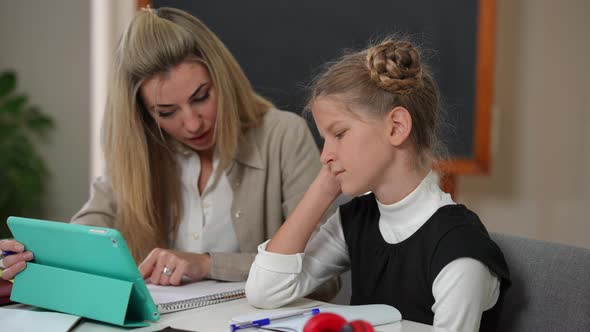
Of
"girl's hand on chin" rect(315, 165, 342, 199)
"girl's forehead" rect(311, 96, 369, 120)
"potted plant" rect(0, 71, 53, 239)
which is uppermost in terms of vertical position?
"girl's forehead" rect(311, 96, 369, 120)

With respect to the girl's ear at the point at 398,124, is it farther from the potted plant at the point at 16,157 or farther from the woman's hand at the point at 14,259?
the potted plant at the point at 16,157

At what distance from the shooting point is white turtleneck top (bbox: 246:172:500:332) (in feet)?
4.12

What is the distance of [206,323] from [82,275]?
234mm

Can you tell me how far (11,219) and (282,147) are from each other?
773mm

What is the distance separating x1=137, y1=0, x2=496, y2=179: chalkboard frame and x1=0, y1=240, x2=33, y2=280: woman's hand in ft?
6.19

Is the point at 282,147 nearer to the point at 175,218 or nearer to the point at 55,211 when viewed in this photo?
the point at 175,218

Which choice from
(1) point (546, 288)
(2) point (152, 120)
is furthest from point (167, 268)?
(1) point (546, 288)

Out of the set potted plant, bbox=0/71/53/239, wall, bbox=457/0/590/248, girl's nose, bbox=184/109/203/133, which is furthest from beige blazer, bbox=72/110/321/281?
potted plant, bbox=0/71/53/239

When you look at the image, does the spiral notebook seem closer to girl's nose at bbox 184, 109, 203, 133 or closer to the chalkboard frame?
girl's nose at bbox 184, 109, 203, 133

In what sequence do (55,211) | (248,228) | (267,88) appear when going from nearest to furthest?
(248,228), (267,88), (55,211)

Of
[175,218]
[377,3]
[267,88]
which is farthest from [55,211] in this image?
[175,218]

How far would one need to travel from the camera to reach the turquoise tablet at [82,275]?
1245 millimetres

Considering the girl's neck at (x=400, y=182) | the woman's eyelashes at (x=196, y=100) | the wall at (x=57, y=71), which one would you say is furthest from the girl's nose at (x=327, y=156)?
the wall at (x=57, y=71)

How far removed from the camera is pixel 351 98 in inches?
56.1
